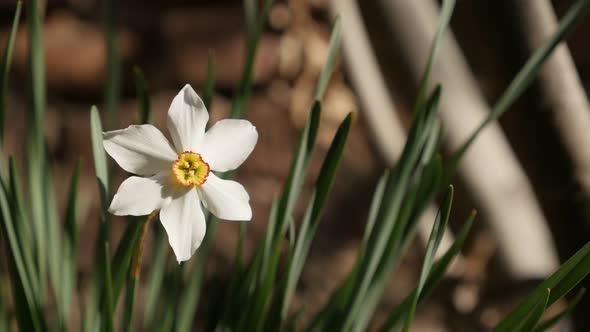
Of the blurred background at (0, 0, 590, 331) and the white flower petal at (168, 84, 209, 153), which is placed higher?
the white flower petal at (168, 84, 209, 153)

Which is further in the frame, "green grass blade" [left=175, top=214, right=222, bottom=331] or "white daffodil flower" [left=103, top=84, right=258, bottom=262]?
"green grass blade" [left=175, top=214, right=222, bottom=331]

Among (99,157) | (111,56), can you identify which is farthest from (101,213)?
(111,56)

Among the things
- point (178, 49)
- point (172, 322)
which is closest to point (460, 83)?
point (172, 322)

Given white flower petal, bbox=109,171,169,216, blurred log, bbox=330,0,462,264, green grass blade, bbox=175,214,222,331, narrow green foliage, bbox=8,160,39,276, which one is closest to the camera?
white flower petal, bbox=109,171,169,216

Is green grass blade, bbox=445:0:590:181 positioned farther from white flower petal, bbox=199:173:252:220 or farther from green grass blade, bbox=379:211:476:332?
white flower petal, bbox=199:173:252:220

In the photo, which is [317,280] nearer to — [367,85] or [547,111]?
[367,85]

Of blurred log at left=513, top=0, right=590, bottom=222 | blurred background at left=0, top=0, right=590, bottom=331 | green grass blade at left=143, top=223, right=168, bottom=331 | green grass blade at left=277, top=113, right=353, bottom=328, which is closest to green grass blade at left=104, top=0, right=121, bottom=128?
blurred background at left=0, top=0, right=590, bottom=331

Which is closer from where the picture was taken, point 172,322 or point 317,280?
point 172,322

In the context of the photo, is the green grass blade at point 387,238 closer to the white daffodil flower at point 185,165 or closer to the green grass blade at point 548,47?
the green grass blade at point 548,47
